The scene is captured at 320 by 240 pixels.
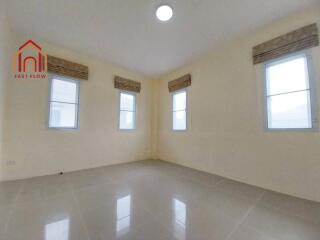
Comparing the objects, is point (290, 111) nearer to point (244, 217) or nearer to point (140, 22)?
point (244, 217)

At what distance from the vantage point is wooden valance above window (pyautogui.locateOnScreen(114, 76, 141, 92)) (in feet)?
13.8

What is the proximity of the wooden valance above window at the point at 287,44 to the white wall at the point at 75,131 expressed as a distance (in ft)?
10.9

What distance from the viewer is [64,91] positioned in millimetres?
3391

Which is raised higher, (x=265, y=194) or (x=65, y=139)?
(x=65, y=139)

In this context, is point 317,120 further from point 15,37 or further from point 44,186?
point 15,37

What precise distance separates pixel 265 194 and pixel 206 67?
2.87 meters

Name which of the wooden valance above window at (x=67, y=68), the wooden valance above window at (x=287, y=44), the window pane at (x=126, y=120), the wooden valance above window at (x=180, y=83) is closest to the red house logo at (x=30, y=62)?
the wooden valance above window at (x=67, y=68)

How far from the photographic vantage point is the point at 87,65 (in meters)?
3.69

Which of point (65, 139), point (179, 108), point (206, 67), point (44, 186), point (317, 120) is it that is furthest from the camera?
point (179, 108)

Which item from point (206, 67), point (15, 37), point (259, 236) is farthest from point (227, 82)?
point (15, 37)

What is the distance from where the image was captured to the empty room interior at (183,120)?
5.37ft

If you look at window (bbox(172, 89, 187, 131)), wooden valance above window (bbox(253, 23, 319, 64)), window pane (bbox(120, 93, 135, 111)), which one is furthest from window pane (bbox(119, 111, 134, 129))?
wooden valance above window (bbox(253, 23, 319, 64))

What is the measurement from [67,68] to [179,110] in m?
3.07

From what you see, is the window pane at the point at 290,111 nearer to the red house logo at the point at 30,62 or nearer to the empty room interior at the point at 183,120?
the empty room interior at the point at 183,120
